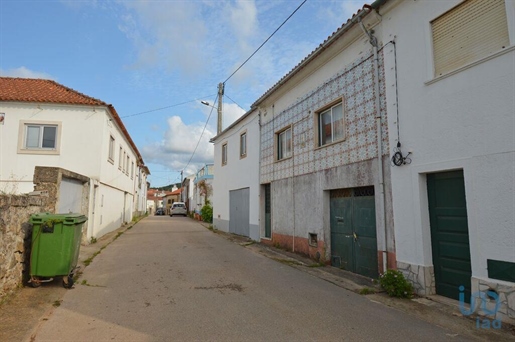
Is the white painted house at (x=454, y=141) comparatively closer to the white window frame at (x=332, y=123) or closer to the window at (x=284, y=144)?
the white window frame at (x=332, y=123)

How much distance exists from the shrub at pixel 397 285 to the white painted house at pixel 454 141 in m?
0.22

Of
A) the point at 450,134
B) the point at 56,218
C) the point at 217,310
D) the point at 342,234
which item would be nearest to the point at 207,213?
the point at 342,234

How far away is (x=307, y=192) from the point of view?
9.85 m

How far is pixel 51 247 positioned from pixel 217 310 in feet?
10.6

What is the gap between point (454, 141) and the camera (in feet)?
17.2

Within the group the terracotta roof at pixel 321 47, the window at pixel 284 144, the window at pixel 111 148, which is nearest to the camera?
the terracotta roof at pixel 321 47

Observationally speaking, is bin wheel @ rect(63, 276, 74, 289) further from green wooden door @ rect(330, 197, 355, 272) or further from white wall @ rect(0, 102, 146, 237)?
white wall @ rect(0, 102, 146, 237)

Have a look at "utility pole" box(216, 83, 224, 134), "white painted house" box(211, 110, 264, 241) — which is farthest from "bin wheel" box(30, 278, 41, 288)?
"utility pole" box(216, 83, 224, 134)

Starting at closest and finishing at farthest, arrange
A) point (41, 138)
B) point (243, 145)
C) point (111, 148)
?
point (41, 138) < point (111, 148) < point (243, 145)

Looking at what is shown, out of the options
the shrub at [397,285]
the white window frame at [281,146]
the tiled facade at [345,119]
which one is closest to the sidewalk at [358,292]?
the shrub at [397,285]

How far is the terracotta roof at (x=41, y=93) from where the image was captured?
1273 centimetres

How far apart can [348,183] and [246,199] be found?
7.50m

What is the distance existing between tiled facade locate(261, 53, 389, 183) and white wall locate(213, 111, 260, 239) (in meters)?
2.02

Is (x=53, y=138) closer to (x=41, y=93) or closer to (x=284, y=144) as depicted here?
(x=41, y=93)
